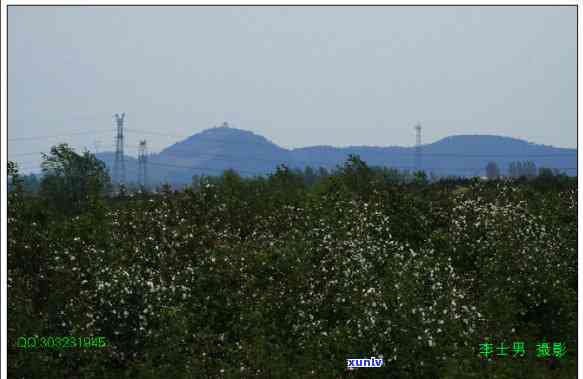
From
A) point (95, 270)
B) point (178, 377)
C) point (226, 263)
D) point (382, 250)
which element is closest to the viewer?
point (178, 377)

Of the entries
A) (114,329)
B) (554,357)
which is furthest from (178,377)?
(554,357)

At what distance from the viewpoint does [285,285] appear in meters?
14.8

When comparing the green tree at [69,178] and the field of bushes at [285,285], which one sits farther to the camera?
the green tree at [69,178]

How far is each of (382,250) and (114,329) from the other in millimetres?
6782

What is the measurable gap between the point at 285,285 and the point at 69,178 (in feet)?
27.5

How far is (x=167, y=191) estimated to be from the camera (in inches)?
754

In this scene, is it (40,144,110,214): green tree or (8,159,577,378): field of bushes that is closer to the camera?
(8,159,577,378): field of bushes

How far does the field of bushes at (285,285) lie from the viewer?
1248cm

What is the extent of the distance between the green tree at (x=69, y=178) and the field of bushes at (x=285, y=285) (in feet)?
1.90

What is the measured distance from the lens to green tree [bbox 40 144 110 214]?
18.2 meters

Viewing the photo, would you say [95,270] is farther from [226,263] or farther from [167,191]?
[167,191]

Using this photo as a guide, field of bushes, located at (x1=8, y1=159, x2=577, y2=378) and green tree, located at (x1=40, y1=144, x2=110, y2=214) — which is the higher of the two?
green tree, located at (x1=40, y1=144, x2=110, y2=214)

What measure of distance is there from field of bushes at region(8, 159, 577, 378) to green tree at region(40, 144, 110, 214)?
579mm

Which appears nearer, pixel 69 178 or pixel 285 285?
pixel 285 285
